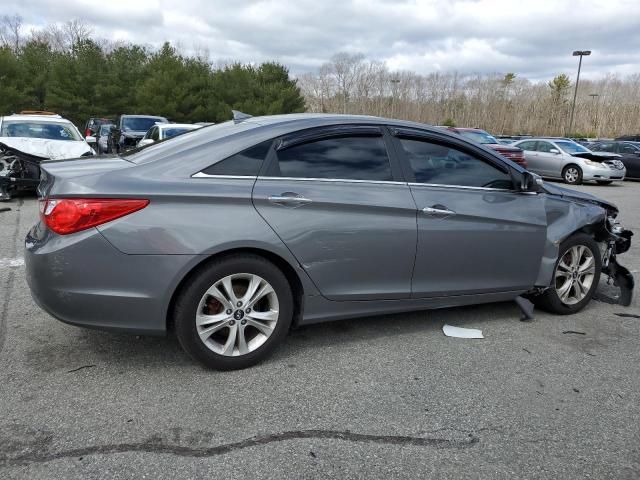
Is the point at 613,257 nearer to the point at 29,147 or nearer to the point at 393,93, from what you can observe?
the point at 29,147

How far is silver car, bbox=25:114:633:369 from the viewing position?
2.92 m

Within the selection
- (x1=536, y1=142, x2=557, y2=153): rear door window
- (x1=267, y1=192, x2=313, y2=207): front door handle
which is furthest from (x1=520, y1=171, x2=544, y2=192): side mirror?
(x1=536, y1=142, x2=557, y2=153): rear door window

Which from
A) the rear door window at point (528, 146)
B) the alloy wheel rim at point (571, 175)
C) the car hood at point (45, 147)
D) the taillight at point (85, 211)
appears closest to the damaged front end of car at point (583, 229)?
the taillight at point (85, 211)

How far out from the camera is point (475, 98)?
68000mm

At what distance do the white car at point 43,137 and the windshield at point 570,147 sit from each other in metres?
15.8

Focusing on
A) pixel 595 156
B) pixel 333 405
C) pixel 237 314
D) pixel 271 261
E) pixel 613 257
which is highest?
pixel 595 156

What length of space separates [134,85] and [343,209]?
120ft

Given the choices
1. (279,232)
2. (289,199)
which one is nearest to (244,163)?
(289,199)

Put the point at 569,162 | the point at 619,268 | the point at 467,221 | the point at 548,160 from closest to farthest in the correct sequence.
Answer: the point at 467,221 → the point at 619,268 → the point at 569,162 → the point at 548,160

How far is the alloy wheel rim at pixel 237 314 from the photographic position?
311cm

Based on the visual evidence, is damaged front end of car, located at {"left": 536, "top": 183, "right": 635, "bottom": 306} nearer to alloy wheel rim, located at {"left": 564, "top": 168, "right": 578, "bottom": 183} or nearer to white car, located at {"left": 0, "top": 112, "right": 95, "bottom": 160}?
white car, located at {"left": 0, "top": 112, "right": 95, "bottom": 160}

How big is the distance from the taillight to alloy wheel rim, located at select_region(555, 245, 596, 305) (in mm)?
3460

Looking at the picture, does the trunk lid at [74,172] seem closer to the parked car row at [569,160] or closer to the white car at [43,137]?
the white car at [43,137]

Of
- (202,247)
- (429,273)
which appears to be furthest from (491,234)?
(202,247)
